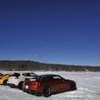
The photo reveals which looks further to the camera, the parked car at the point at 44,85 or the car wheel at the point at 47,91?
the car wheel at the point at 47,91

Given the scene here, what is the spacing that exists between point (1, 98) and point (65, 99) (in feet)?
12.9

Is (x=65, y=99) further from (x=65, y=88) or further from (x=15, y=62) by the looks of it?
(x=15, y=62)

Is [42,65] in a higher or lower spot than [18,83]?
higher

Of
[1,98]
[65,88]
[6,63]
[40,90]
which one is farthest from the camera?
[6,63]

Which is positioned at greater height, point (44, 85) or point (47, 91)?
point (44, 85)

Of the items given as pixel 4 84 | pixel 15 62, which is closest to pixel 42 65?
pixel 15 62

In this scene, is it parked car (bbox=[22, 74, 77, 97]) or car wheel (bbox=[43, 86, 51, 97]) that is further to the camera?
car wheel (bbox=[43, 86, 51, 97])

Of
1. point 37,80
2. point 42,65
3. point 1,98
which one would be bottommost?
point 1,98

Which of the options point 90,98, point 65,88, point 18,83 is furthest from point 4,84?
point 90,98

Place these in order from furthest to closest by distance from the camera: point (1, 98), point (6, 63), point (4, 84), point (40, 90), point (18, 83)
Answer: point (6, 63) → point (4, 84) → point (18, 83) → point (40, 90) → point (1, 98)

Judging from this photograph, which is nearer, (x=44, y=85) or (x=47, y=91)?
(x=44, y=85)

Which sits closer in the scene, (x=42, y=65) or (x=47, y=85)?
(x=47, y=85)

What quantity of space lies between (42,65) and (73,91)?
134549 millimetres

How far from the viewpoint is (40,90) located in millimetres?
16250
